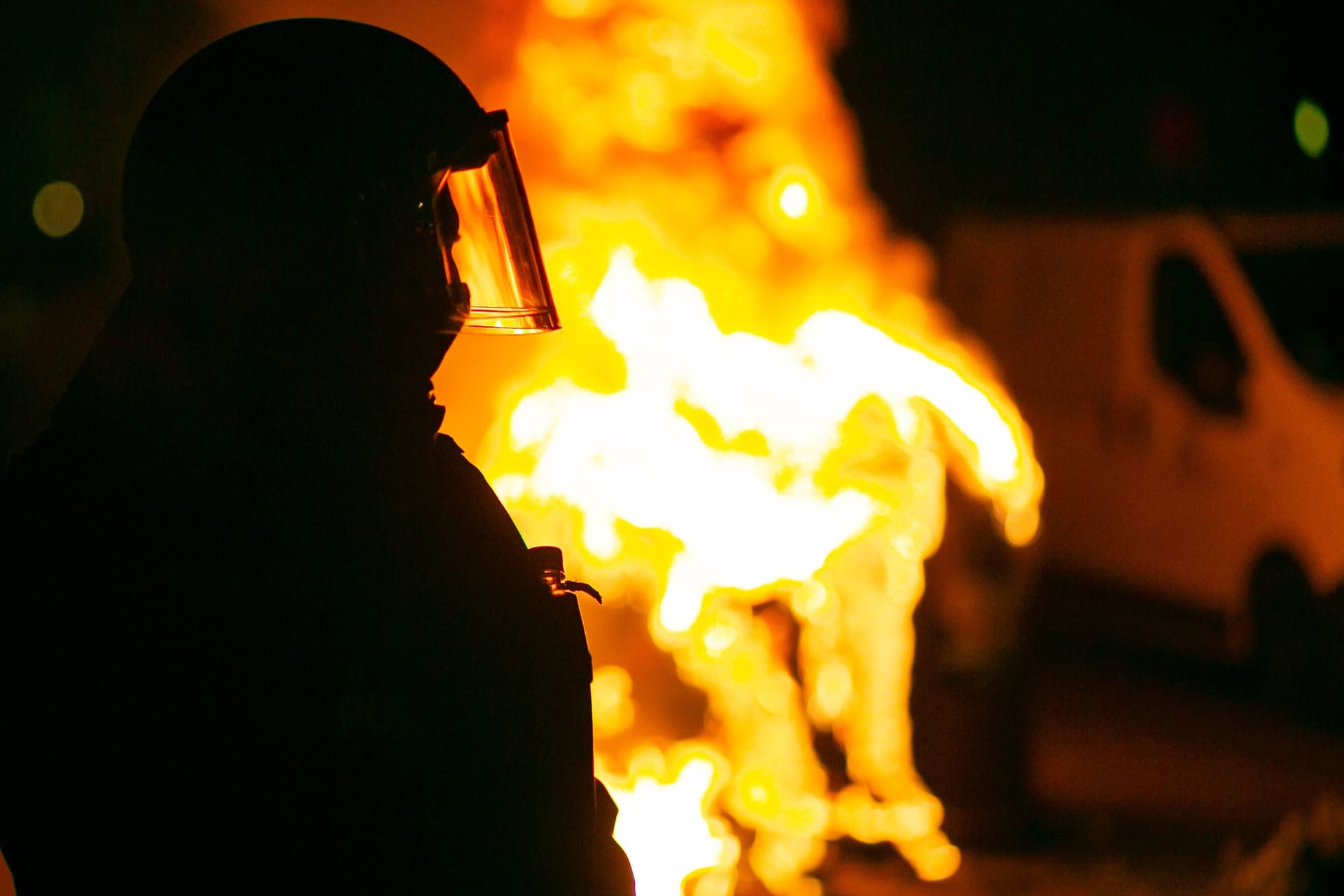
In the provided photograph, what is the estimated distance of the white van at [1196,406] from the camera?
287 inches

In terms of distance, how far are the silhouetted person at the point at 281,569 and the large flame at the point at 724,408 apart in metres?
1.89

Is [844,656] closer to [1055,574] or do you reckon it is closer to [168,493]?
[168,493]

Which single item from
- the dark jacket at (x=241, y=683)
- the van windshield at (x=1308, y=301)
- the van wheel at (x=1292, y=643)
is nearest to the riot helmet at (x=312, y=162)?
the dark jacket at (x=241, y=683)

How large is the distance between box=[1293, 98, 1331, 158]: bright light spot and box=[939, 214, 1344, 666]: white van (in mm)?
5899

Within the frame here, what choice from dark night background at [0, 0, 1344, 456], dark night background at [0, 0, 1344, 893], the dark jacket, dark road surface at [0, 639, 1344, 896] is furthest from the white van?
the dark jacket

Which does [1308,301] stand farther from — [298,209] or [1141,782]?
[298,209]

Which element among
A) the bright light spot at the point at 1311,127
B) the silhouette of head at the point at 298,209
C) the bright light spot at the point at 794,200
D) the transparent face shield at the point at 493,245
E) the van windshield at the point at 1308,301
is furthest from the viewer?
the bright light spot at the point at 1311,127

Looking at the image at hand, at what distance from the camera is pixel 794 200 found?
4.08 metres

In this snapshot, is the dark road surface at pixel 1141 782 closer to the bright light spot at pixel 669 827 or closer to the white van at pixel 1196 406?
the white van at pixel 1196 406

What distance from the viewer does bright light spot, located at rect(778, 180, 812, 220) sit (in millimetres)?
4055

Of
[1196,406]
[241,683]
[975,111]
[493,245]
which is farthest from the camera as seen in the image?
[975,111]

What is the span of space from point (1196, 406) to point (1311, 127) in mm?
7766

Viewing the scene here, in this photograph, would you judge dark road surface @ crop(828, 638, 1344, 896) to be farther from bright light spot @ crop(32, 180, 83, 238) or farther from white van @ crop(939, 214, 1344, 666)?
bright light spot @ crop(32, 180, 83, 238)

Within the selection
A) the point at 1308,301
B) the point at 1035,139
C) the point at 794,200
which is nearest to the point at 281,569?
the point at 794,200
